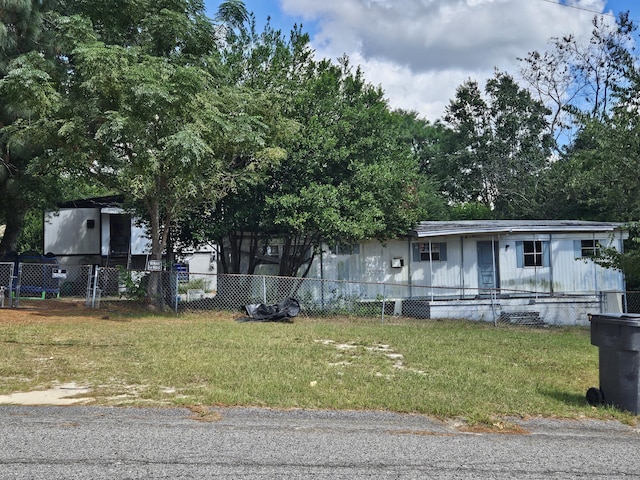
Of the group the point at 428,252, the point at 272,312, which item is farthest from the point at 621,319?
the point at 428,252

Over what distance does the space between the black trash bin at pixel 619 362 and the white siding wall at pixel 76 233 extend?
24838mm

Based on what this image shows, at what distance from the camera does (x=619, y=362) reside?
19.8 feet

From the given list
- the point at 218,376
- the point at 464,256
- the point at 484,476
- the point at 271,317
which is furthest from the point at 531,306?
the point at 484,476

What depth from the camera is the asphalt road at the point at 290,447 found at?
4125 millimetres

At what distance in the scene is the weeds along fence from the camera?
15078mm

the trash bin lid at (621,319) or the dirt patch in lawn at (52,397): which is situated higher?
the trash bin lid at (621,319)

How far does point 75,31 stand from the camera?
40.0 ft

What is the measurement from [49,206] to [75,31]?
948cm

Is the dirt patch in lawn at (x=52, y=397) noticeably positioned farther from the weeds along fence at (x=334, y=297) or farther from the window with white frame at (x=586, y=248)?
the window with white frame at (x=586, y=248)

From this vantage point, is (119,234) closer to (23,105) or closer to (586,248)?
(23,105)

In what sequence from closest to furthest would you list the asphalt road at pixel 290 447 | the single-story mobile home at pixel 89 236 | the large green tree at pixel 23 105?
the asphalt road at pixel 290 447 → the large green tree at pixel 23 105 → the single-story mobile home at pixel 89 236

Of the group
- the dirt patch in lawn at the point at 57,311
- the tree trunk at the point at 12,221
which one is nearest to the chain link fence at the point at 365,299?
the dirt patch in lawn at the point at 57,311

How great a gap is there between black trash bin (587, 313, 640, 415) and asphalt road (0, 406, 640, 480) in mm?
567

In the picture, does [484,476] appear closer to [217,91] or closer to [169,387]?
[169,387]
